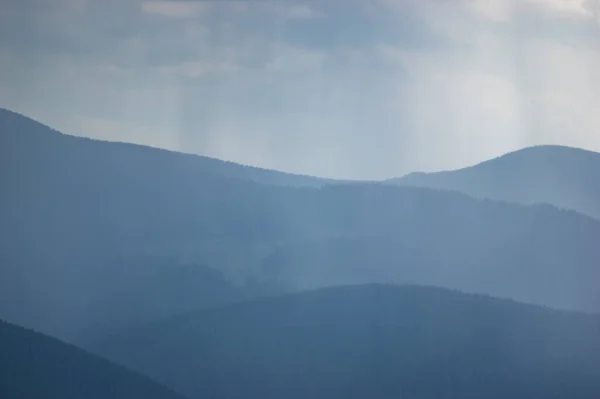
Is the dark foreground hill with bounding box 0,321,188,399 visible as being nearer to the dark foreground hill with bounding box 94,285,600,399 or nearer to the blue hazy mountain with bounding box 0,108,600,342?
the dark foreground hill with bounding box 94,285,600,399

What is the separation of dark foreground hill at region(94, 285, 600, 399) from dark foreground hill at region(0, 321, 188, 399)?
19.9 feet

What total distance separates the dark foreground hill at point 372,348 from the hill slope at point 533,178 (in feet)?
144

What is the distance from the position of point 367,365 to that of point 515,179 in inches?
2615

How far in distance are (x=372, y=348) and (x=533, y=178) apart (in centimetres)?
6338

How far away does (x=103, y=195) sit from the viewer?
10694cm

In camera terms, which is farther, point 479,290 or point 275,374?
point 479,290

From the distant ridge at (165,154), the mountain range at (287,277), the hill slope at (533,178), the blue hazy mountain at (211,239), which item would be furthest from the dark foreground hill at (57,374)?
the hill slope at (533,178)

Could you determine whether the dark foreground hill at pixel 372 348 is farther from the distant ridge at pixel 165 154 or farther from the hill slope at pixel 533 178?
the hill slope at pixel 533 178

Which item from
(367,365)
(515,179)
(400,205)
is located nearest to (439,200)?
(400,205)

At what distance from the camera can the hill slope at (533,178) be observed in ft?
384

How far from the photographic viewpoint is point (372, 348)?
225 ft

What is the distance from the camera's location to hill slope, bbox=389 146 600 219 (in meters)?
117

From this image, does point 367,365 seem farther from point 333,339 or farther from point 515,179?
point 515,179

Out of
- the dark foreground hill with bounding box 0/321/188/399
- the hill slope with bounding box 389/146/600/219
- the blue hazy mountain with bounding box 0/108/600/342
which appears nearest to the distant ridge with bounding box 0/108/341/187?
the blue hazy mountain with bounding box 0/108/600/342
